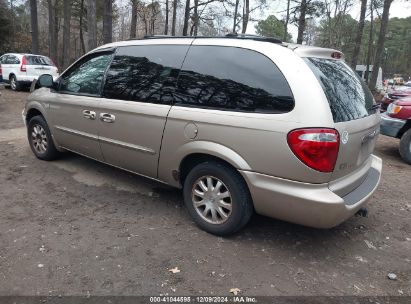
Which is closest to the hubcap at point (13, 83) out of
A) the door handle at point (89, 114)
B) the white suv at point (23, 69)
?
the white suv at point (23, 69)

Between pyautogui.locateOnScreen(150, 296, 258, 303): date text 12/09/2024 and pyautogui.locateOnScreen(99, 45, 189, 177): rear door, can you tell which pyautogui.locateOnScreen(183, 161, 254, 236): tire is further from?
pyautogui.locateOnScreen(150, 296, 258, 303): date text 12/09/2024

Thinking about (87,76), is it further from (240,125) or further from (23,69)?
(23,69)

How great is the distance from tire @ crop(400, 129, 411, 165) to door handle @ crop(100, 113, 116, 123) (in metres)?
5.55

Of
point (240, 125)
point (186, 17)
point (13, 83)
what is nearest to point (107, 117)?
point (240, 125)

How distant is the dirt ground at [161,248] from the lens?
2.97m

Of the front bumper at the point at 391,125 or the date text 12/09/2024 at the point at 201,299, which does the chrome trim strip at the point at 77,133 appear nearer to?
the date text 12/09/2024 at the point at 201,299

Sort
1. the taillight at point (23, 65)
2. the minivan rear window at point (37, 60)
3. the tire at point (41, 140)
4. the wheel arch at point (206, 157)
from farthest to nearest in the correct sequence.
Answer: the minivan rear window at point (37, 60), the taillight at point (23, 65), the tire at point (41, 140), the wheel arch at point (206, 157)

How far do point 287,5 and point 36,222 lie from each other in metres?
27.3

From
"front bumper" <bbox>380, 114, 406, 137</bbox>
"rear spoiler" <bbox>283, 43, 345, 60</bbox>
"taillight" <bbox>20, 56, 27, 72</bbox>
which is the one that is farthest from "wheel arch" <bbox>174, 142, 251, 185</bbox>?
"taillight" <bbox>20, 56, 27, 72</bbox>

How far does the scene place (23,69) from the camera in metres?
15.1

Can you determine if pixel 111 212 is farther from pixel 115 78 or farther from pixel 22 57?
pixel 22 57

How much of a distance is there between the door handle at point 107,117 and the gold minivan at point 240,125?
22 millimetres

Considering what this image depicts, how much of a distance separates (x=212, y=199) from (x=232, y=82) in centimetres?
114

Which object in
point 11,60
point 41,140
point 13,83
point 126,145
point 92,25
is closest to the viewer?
point 126,145
